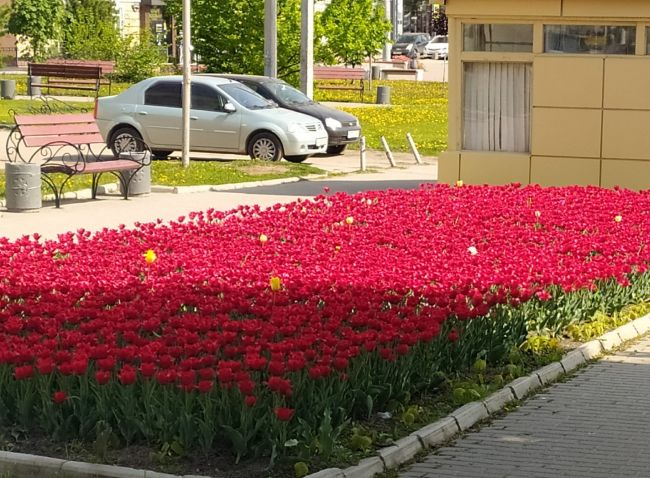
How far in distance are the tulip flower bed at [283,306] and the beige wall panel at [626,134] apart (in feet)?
10.5

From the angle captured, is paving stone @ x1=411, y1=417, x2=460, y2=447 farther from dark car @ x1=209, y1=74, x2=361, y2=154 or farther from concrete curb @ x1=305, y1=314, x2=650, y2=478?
dark car @ x1=209, y1=74, x2=361, y2=154

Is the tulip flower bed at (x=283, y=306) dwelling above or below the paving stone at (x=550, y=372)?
above

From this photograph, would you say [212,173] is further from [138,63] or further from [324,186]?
[138,63]

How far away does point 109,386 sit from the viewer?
24.3ft

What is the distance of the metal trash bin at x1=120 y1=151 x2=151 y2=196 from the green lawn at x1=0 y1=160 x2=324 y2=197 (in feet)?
3.17

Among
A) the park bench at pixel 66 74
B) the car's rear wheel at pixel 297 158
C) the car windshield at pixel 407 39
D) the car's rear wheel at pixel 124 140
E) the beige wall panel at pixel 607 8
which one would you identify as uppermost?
the car windshield at pixel 407 39

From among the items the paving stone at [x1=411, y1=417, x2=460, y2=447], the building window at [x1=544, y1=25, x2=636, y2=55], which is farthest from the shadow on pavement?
the paving stone at [x1=411, y1=417, x2=460, y2=447]

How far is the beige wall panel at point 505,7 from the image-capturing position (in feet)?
65.4

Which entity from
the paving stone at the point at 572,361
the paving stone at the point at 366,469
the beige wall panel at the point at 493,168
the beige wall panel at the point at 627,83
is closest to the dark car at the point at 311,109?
the beige wall panel at the point at 493,168

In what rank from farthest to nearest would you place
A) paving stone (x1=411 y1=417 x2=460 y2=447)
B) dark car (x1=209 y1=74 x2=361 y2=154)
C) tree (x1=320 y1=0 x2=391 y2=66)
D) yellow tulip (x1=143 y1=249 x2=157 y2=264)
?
tree (x1=320 y1=0 x2=391 y2=66) < dark car (x1=209 y1=74 x2=361 y2=154) < yellow tulip (x1=143 y1=249 x2=157 y2=264) < paving stone (x1=411 y1=417 x2=460 y2=447)

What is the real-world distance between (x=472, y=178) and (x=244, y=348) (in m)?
12.6

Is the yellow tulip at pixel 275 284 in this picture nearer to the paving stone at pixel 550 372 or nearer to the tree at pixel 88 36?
the paving stone at pixel 550 372

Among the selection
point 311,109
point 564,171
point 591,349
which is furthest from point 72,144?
point 591,349

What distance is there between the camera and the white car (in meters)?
25.4
